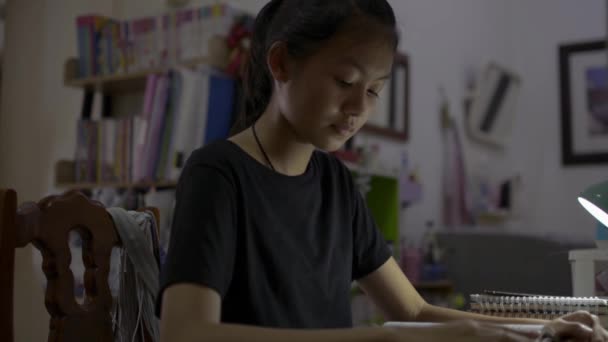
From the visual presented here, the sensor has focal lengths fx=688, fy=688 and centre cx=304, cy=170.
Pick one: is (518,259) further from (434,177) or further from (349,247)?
(349,247)

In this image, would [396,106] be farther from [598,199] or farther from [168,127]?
[598,199]

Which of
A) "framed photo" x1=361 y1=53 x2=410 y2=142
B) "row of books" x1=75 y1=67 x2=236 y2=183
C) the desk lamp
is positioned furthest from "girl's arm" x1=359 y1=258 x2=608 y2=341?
"framed photo" x1=361 y1=53 x2=410 y2=142

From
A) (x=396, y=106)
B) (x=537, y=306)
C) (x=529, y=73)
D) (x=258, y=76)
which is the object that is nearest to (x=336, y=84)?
(x=258, y=76)

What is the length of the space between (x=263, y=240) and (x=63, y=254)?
0.89 feet

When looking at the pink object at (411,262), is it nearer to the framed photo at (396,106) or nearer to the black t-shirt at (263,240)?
the framed photo at (396,106)

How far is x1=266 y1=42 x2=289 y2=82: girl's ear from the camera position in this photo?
3.22ft

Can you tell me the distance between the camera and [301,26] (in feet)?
3.21

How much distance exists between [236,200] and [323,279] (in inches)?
7.6

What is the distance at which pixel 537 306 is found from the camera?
1.06 m

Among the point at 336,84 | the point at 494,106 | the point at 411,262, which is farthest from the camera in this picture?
the point at 494,106

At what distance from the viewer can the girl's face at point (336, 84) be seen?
3.08 feet

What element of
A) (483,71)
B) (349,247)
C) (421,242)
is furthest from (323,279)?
(483,71)

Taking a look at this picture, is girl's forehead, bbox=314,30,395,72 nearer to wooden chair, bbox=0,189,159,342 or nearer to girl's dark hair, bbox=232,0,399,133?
girl's dark hair, bbox=232,0,399,133

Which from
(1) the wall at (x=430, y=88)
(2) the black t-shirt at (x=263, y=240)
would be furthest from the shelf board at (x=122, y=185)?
(2) the black t-shirt at (x=263, y=240)
